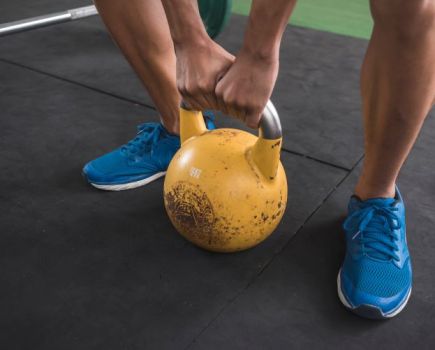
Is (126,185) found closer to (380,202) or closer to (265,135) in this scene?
(265,135)

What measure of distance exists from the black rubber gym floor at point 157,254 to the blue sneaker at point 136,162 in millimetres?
35

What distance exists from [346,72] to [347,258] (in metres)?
1.36

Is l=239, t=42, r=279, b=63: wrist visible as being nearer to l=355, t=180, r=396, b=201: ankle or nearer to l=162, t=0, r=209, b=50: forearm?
l=162, t=0, r=209, b=50: forearm

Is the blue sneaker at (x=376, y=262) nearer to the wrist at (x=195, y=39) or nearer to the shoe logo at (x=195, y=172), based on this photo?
the shoe logo at (x=195, y=172)

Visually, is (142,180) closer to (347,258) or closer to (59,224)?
(59,224)

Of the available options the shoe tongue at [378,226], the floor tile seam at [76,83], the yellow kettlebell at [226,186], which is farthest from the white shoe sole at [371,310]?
the floor tile seam at [76,83]

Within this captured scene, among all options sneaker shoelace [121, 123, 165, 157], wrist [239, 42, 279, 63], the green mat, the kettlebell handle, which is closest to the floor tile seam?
sneaker shoelace [121, 123, 165, 157]

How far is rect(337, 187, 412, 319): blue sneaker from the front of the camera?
91 centimetres

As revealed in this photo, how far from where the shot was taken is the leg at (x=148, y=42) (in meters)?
1.14

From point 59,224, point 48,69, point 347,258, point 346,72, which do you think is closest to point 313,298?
point 347,258

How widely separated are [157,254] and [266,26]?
0.56 m

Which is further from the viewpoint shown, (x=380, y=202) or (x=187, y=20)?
(x=380, y=202)

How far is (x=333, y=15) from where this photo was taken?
3.15m

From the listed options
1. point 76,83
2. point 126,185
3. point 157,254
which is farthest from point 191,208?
point 76,83
